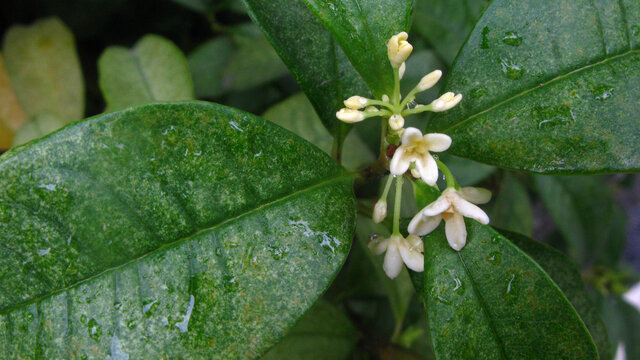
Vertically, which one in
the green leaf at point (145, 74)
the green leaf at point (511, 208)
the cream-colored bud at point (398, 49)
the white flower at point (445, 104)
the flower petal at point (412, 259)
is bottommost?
the green leaf at point (511, 208)

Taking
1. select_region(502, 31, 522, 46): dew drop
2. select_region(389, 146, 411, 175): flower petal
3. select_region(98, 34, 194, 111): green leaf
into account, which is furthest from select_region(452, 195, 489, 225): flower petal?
select_region(98, 34, 194, 111): green leaf

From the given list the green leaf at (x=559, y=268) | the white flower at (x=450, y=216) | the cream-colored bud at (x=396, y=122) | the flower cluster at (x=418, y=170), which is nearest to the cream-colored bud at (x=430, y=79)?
the flower cluster at (x=418, y=170)

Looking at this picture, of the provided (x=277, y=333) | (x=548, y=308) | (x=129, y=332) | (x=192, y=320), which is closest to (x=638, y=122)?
(x=548, y=308)

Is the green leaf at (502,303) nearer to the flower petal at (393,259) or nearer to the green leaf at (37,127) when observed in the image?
the flower petal at (393,259)

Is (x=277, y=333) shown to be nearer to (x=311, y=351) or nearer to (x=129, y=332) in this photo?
(x=129, y=332)

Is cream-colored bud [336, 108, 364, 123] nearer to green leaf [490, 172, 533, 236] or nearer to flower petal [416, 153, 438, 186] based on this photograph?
flower petal [416, 153, 438, 186]

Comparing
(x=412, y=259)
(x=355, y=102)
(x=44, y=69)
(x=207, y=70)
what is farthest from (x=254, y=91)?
(x=412, y=259)
